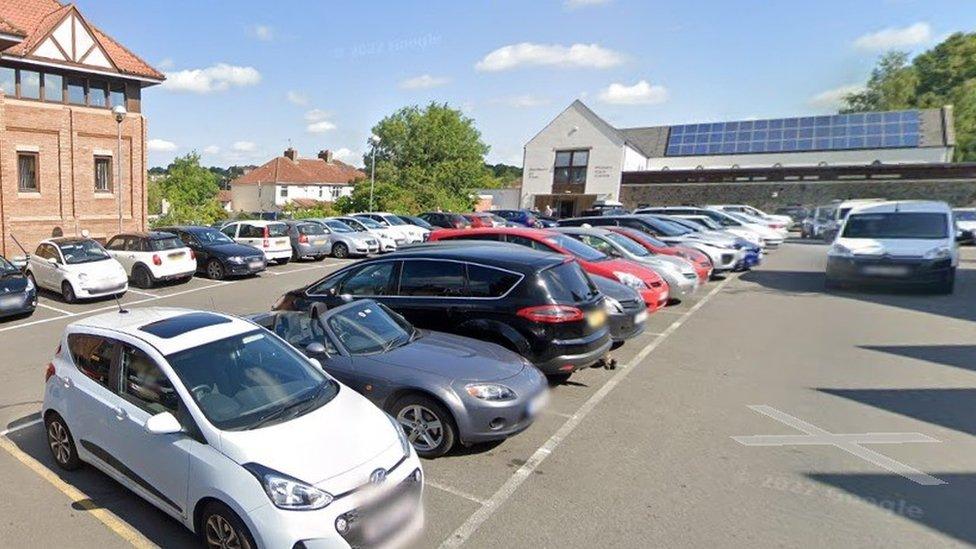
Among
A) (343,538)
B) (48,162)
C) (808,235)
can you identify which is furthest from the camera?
(808,235)

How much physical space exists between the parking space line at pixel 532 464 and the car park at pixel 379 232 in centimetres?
1348

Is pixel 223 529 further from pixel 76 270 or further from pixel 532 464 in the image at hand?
pixel 76 270

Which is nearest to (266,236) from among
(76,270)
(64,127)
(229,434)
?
(76,270)

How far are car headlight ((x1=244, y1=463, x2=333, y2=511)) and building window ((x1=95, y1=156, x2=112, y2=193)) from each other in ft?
71.1

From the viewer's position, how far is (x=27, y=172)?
18016 mm

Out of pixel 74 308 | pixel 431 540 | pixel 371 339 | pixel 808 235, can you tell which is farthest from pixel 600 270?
pixel 808 235

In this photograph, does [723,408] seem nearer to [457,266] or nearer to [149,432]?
[457,266]

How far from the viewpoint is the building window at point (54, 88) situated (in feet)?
59.8

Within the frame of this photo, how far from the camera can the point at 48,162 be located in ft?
59.9

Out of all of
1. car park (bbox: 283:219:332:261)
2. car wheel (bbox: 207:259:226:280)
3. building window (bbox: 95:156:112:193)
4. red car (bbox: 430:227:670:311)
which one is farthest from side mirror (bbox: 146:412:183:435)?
building window (bbox: 95:156:112:193)

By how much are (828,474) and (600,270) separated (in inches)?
185

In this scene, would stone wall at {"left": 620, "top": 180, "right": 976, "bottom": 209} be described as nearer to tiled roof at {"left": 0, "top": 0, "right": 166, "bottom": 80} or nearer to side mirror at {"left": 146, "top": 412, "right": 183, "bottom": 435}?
tiled roof at {"left": 0, "top": 0, "right": 166, "bottom": 80}

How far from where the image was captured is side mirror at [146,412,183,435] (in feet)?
10.5

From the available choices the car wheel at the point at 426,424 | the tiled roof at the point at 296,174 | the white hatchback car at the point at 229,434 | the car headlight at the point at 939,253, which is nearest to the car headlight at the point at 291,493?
the white hatchback car at the point at 229,434
